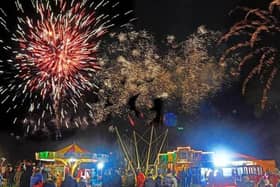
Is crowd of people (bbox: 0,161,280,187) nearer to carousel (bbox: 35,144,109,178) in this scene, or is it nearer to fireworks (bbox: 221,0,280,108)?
carousel (bbox: 35,144,109,178)

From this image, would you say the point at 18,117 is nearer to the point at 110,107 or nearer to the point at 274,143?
the point at 110,107

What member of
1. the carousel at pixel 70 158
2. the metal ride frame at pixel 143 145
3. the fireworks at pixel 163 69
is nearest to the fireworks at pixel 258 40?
the fireworks at pixel 163 69

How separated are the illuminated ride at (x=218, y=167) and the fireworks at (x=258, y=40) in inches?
89.9

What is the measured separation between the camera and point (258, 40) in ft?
31.7

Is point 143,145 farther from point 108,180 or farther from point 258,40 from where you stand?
point 258,40

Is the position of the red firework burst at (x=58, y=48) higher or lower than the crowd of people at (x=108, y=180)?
higher

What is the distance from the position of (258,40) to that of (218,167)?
330cm

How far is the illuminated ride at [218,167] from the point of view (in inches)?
360

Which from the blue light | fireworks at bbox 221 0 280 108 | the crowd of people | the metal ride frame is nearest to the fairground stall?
the blue light

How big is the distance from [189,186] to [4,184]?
193 inches

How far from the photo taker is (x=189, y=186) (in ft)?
33.5

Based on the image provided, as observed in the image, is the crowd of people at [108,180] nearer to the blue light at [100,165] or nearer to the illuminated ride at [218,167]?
the illuminated ride at [218,167]

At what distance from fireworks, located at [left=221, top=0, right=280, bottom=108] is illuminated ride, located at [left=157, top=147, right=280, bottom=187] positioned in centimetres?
228

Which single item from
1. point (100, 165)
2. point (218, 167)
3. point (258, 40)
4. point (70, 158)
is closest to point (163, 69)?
point (258, 40)
